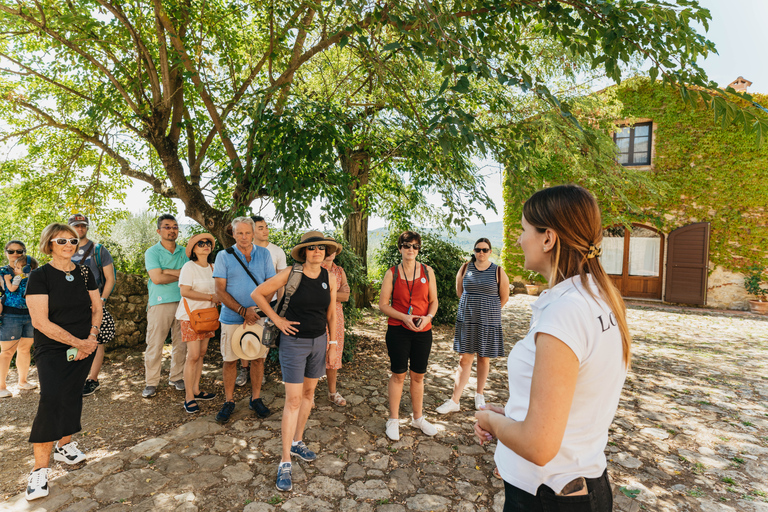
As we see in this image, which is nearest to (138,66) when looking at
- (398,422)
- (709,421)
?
(398,422)

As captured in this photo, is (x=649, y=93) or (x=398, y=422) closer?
(x=398, y=422)

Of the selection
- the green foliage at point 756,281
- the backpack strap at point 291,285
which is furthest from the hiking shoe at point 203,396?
the green foliage at point 756,281

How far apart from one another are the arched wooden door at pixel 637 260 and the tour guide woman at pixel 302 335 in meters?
13.4

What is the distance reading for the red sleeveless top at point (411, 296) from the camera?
3895mm

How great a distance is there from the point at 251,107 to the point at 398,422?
410 centimetres

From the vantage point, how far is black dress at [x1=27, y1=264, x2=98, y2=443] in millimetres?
2986

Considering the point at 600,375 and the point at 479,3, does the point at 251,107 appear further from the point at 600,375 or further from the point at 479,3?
the point at 600,375

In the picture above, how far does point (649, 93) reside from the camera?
1399cm

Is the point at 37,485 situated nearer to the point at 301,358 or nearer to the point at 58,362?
the point at 58,362

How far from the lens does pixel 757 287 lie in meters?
12.3

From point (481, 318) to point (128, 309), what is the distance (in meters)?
5.82

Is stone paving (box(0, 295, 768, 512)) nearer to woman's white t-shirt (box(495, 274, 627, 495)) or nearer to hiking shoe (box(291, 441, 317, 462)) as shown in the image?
hiking shoe (box(291, 441, 317, 462))

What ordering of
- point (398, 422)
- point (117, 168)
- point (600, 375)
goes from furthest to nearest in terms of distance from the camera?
point (117, 168), point (398, 422), point (600, 375)

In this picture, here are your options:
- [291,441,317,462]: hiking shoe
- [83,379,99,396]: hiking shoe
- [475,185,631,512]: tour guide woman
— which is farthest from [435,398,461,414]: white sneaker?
[83,379,99,396]: hiking shoe
